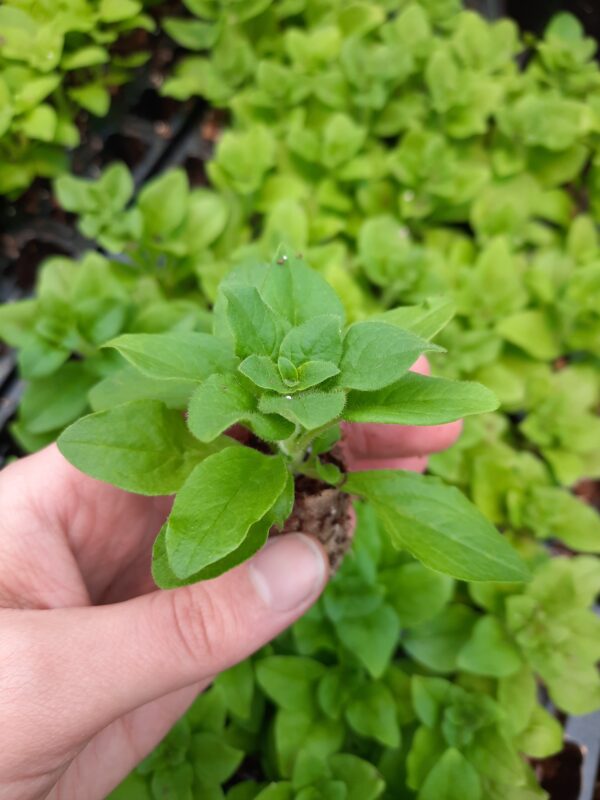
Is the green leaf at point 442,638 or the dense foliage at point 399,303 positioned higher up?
the dense foliage at point 399,303

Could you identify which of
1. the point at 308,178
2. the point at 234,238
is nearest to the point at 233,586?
the point at 234,238

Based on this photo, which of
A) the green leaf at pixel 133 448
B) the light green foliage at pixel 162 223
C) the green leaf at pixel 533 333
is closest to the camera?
the green leaf at pixel 133 448

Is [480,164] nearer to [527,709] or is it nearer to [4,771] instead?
[527,709]

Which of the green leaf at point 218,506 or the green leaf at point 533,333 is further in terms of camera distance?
the green leaf at point 533,333

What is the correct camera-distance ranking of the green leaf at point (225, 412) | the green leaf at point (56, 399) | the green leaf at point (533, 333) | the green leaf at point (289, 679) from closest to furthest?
the green leaf at point (225, 412)
the green leaf at point (289, 679)
the green leaf at point (56, 399)
the green leaf at point (533, 333)

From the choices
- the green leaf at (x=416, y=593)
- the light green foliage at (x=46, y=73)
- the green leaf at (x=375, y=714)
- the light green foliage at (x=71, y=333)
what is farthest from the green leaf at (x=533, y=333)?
the light green foliage at (x=46, y=73)

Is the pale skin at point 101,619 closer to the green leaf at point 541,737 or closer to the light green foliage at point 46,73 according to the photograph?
the green leaf at point 541,737

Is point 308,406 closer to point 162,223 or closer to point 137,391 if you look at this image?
point 137,391
